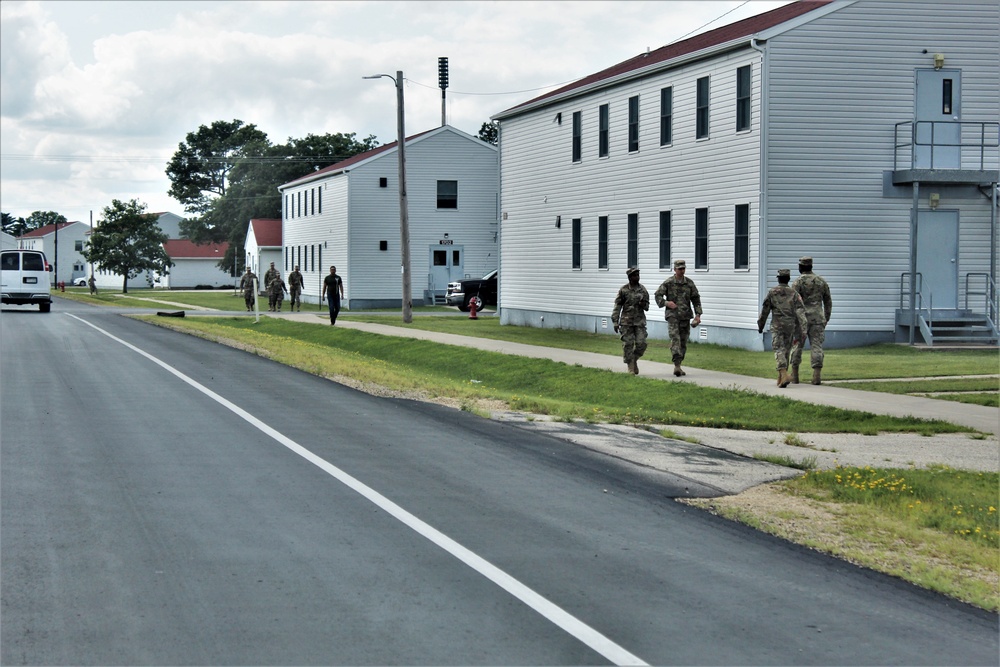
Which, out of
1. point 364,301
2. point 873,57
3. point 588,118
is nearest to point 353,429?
point 873,57

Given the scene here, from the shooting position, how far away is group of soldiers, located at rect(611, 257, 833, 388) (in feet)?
58.0

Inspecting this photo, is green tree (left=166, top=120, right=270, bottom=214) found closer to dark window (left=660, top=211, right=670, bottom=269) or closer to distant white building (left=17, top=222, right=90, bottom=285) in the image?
distant white building (left=17, top=222, right=90, bottom=285)

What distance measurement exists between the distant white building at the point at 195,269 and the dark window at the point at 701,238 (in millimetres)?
91650

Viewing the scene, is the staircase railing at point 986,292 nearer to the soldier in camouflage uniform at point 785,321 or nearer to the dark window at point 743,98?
the dark window at point 743,98

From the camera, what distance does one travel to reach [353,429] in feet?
43.5

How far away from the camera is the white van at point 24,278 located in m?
45.3

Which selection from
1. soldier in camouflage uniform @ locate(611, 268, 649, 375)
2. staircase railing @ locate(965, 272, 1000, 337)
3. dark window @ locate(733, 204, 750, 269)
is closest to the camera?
soldier in camouflage uniform @ locate(611, 268, 649, 375)

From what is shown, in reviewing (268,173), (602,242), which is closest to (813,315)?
(602,242)

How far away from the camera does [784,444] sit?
12.9 meters

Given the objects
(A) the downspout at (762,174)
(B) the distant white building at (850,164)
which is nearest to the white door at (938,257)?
(B) the distant white building at (850,164)

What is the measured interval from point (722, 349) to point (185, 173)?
10766 centimetres

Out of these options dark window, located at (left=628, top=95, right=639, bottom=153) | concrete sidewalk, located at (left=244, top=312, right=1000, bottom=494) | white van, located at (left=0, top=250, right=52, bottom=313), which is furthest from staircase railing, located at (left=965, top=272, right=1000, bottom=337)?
white van, located at (left=0, top=250, right=52, bottom=313)

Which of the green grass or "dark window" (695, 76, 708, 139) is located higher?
"dark window" (695, 76, 708, 139)

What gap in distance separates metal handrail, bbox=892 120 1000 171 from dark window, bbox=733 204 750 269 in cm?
344
